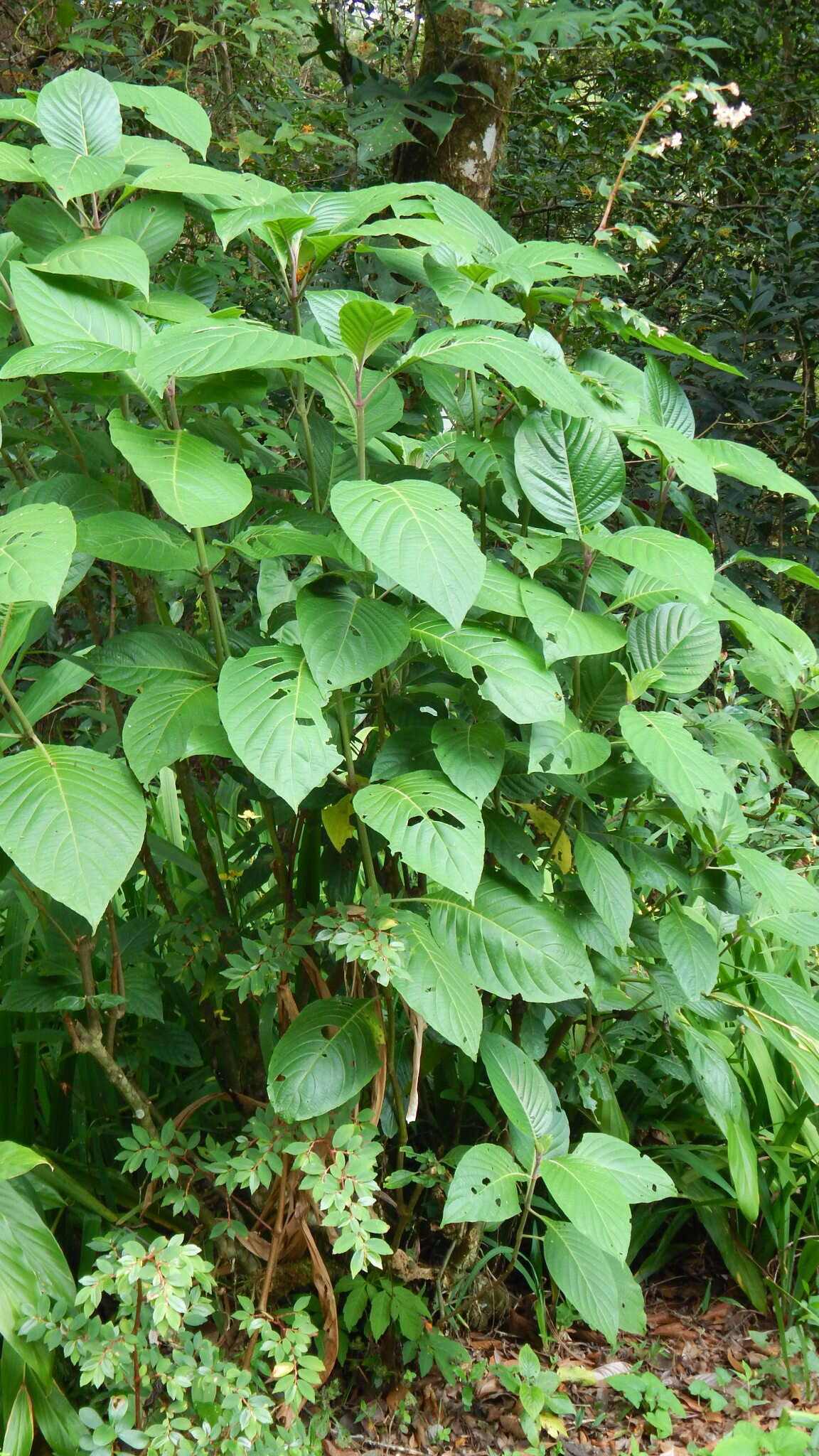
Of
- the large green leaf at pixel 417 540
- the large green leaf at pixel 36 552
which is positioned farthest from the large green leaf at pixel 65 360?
the large green leaf at pixel 417 540

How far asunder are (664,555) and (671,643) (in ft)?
0.83

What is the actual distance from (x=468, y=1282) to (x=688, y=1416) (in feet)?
1.49

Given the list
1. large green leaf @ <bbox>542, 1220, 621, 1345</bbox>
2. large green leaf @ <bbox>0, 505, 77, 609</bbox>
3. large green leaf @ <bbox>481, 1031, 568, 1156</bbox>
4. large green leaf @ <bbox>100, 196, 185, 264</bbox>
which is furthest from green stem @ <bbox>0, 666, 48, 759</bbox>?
large green leaf @ <bbox>542, 1220, 621, 1345</bbox>

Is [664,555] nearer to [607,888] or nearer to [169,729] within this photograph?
[607,888]

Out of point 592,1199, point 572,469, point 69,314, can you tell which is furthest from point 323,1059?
point 69,314

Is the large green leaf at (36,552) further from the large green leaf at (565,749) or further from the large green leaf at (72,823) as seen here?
the large green leaf at (565,749)

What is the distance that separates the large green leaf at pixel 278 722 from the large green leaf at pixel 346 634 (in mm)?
34

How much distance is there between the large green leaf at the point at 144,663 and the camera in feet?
4.49

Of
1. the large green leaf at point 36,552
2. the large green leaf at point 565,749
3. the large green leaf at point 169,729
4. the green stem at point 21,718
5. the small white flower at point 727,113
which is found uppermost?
the small white flower at point 727,113

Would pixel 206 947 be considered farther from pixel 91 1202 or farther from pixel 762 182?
pixel 762 182

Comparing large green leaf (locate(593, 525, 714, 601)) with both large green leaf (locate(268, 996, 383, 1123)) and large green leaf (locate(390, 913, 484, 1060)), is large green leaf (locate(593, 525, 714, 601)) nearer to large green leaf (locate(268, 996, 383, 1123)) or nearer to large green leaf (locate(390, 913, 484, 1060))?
large green leaf (locate(390, 913, 484, 1060))

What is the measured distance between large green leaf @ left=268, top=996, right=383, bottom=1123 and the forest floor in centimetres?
64

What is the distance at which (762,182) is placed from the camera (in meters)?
4.86

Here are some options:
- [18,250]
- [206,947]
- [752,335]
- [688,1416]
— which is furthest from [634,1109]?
[752,335]
